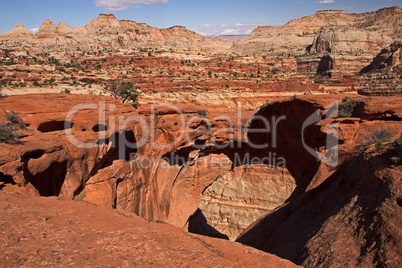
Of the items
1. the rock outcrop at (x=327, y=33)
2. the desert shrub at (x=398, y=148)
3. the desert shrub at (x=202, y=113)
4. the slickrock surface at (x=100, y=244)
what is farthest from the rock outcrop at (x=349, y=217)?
the rock outcrop at (x=327, y=33)

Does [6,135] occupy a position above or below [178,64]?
below

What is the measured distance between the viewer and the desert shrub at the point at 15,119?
35.4ft

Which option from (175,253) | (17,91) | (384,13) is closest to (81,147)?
(175,253)

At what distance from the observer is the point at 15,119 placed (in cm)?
Answer: 1098

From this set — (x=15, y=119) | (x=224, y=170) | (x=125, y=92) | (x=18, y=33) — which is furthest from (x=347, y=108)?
(x=18, y=33)

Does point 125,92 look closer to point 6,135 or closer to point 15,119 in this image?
point 15,119

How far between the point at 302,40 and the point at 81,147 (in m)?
128

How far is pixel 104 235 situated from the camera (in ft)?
18.3

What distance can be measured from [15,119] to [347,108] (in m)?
13.5

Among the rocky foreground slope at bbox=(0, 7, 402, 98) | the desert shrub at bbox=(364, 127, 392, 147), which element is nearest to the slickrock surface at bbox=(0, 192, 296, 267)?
the desert shrub at bbox=(364, 127, 392, 147)

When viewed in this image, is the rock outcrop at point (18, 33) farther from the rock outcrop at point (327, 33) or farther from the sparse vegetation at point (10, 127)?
the sparse vegetation at point (10, 127)

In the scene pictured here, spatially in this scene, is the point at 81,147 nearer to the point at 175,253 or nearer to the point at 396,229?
the point at 175,253

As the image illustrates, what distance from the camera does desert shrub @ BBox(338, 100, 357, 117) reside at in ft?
46.9

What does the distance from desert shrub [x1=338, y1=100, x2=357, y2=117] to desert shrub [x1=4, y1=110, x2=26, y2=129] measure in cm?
1300
